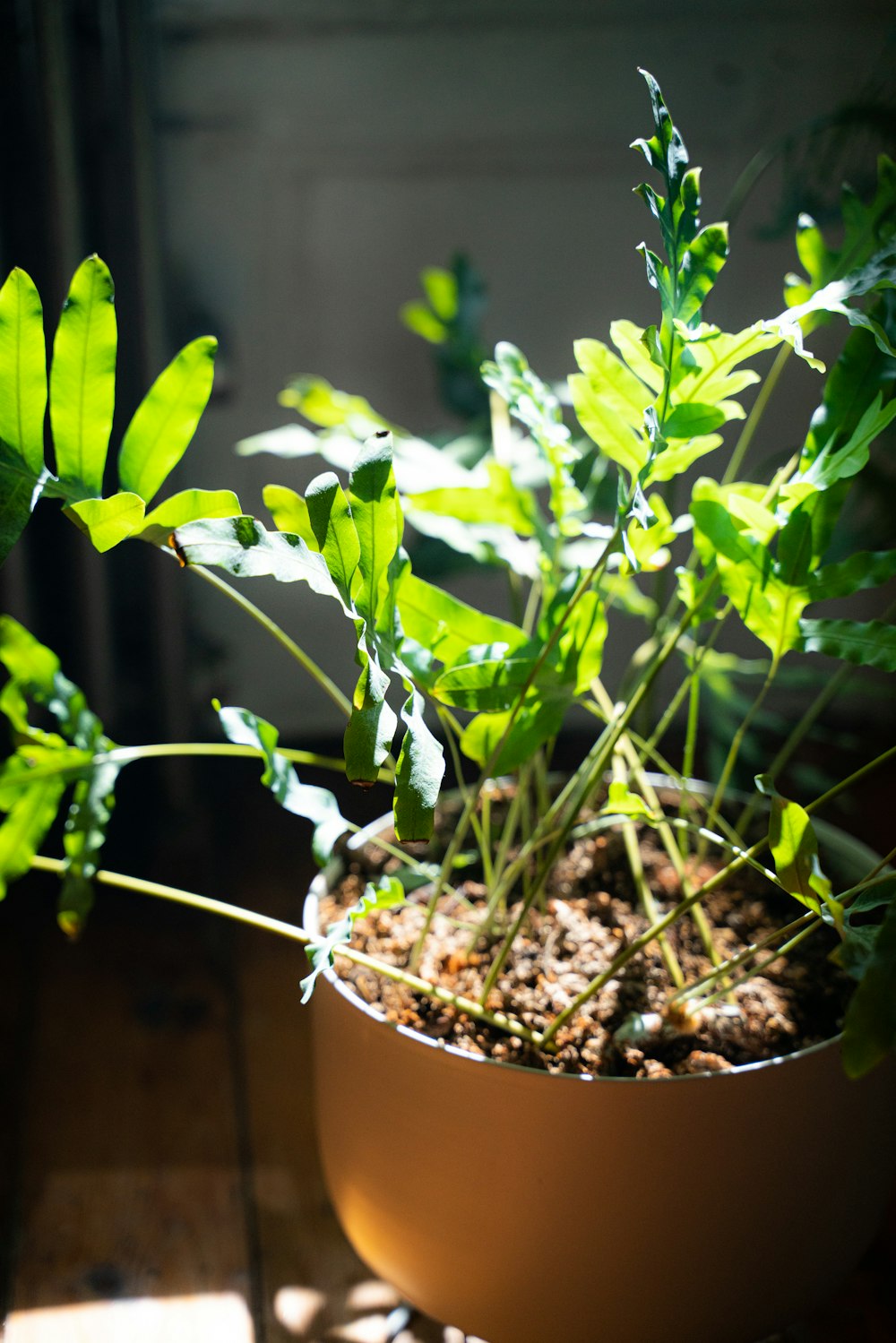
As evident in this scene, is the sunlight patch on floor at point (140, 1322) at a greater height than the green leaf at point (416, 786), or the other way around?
Answer: the green leaf at point (416, 786)

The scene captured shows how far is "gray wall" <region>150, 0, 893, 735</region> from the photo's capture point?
101cm

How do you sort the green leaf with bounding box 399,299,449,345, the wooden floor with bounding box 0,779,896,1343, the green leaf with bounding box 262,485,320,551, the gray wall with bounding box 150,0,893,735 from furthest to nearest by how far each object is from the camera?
the gray wall with bounding box 150,0,893,735, the green leaf with bounding box 399,299,449,345, the wooden floor with bounding box 0,779,896,1343, the green leaf with bounding box 262,485,320,551

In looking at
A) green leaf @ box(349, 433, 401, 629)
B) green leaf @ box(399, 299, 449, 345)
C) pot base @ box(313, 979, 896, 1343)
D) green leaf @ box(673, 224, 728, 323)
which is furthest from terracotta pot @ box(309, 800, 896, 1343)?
green leaf @ box(399, 299, 449, 345)

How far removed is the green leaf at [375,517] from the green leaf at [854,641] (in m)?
0.21

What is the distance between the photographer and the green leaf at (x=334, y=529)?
48 cm

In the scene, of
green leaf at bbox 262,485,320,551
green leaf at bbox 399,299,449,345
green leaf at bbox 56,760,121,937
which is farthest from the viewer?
green leaf at bbox 399,299,449,345

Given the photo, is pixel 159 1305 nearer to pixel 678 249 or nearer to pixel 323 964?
pixel 323 964

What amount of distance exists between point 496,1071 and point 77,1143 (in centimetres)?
48

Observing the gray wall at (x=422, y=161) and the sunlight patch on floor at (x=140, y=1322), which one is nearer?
the sunlight patch on floor at (x=140, y=1322)

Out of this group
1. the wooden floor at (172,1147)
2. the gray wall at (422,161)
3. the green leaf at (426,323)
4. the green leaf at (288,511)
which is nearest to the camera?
the green leaf at (288,511)

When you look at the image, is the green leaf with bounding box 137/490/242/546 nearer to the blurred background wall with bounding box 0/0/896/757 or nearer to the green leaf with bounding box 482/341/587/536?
the green leaf with bounding box 482/341/587/536

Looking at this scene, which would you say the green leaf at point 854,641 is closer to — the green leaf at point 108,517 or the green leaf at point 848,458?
the green leaf at point 848,458

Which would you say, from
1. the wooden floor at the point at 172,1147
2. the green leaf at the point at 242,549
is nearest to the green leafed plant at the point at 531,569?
the green leaf at the point at 242,549

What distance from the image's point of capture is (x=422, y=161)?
3.49 feet
